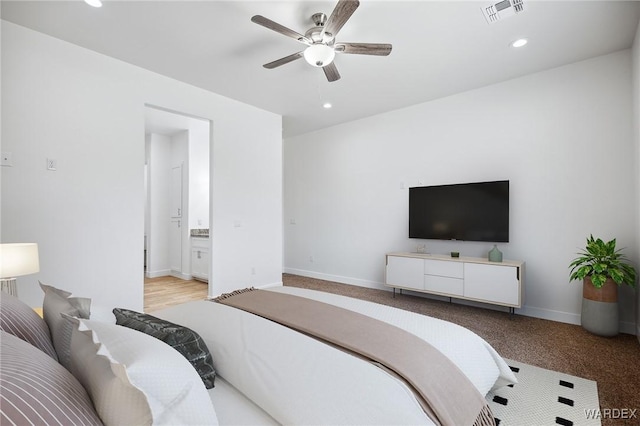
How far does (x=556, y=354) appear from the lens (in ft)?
7.82

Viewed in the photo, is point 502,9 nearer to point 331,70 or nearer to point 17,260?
point 331,70

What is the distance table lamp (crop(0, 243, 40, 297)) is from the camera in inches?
66.2

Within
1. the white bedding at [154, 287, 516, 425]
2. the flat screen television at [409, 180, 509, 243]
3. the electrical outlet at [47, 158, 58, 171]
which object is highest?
the electrical outlet at [47, 158, 58, 171]

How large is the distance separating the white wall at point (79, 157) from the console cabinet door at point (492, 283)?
3.15 m

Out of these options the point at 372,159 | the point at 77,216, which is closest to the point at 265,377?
the point at 77,216

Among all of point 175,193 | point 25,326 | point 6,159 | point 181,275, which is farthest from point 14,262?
point 175,193

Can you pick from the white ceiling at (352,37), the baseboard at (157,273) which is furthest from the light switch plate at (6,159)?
the baseboard at (157,273)

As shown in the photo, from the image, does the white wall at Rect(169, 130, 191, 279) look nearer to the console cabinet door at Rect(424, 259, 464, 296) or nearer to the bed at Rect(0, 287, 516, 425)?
the console cabinet door at Rect(424, 259, 464, 296)

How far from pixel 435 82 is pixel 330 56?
1.75 metres

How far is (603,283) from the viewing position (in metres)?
2.66

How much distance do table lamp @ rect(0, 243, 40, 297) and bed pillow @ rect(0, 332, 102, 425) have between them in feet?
4.74

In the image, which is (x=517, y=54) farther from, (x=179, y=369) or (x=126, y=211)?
(x=126, y=211)

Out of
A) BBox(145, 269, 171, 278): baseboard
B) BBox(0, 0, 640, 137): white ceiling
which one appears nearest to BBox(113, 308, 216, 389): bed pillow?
BBox(0, 0, 640, 137): white ceiling

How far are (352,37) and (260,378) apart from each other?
2.75 meters
